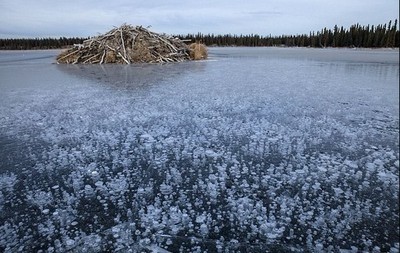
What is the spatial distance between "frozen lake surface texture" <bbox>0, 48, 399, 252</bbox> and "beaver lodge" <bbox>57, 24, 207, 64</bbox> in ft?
31.2

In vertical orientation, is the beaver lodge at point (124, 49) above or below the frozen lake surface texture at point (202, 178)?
above

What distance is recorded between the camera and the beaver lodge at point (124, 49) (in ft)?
43.5

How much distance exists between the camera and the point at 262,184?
2002 mm

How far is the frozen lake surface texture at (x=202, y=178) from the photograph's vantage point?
148 centimetres

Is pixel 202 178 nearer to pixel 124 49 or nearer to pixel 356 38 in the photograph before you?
pixel 124 49

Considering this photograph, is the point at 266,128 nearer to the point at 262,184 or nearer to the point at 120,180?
the point at 262,184

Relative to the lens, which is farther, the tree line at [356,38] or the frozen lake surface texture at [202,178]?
the tree line at [356,38]

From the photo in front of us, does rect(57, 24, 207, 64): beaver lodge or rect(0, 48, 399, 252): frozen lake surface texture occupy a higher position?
rect(57, 24, 207, 64): beaver lodge

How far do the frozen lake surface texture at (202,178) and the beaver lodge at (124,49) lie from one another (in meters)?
9.52

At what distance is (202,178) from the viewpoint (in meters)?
2.11

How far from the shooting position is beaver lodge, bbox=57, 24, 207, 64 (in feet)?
43.5

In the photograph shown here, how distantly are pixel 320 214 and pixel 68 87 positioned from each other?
6.03 metres

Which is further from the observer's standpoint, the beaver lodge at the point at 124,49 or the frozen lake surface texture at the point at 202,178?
the beaver lodge at the point at 124,49

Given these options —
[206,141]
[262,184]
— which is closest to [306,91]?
[206,141]
